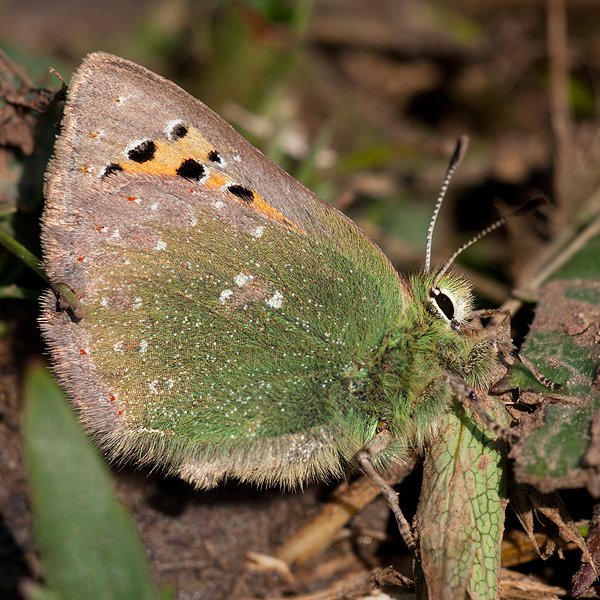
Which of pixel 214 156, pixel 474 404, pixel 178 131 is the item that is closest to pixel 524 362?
pixel 474 404

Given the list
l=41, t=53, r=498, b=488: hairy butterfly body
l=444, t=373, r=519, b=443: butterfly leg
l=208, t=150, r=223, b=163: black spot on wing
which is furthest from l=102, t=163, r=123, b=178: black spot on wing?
l=444, t=373, r=519, b=443: butterfly leg

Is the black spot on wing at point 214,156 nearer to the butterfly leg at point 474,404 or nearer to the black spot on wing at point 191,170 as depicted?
the black spot on wing at point 191,170

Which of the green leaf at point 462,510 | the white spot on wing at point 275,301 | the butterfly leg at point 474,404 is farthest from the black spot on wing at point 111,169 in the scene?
the green leaf at point 462,510

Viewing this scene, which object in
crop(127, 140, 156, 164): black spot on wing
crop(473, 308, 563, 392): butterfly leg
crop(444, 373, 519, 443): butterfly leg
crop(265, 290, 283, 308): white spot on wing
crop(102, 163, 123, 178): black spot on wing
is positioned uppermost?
crop(127, 140, 156, 164): black spot on wing

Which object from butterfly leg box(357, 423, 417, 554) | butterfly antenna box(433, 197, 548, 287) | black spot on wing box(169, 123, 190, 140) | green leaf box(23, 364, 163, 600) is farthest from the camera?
butterfly antenna box(433, 197, 548, 287)

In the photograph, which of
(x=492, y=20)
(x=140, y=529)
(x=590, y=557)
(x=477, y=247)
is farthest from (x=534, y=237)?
(x=140, y=529)

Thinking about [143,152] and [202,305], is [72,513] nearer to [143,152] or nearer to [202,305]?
[202,305]

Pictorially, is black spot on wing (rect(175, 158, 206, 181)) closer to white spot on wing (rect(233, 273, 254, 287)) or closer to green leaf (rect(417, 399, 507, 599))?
white spot on wing (rect(233, 273, 254, 287))
